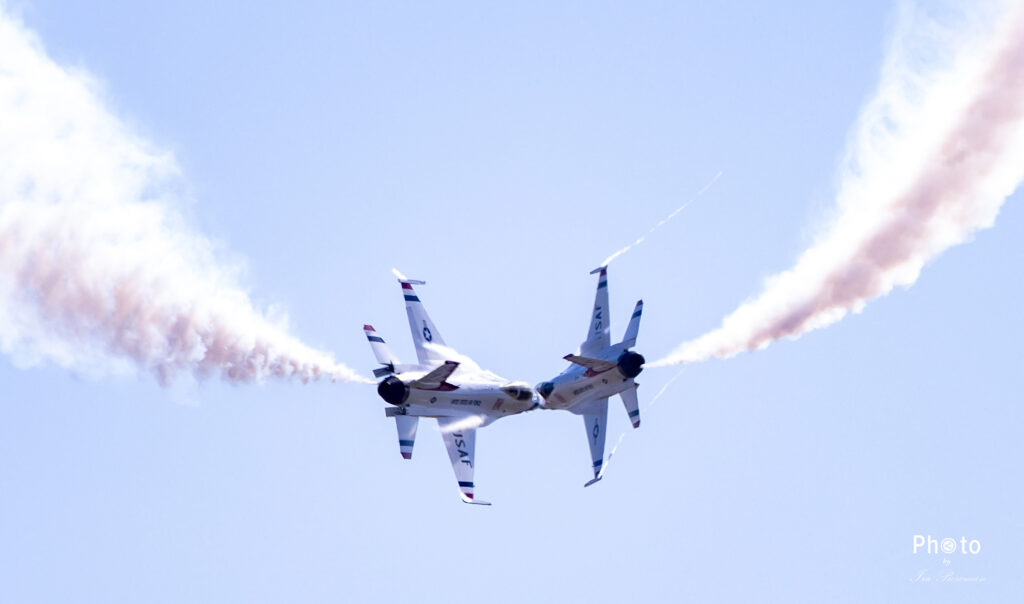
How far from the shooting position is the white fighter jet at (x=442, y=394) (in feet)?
150

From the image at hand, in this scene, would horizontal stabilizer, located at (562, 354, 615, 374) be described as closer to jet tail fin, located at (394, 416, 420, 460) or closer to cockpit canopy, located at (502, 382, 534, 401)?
cockpit canopy, located at (502, 382, 534, 401)

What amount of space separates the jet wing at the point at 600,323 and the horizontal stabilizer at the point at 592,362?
697mm

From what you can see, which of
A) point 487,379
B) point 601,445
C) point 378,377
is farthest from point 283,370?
point 601,445

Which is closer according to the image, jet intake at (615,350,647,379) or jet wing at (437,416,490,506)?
jet wing at (437,416,490,506)

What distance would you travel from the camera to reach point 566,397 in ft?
162

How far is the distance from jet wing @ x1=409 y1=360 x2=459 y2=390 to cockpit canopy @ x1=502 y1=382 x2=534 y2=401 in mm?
2440

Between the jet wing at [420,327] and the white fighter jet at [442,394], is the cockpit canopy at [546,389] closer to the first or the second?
the white fighter jet at [442,394]

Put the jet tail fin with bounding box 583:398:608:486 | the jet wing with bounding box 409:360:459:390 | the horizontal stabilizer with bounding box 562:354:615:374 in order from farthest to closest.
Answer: the jet tail fin with bounding box 583:398:608:486, the jet wing with bounding box 409:360:459:390, the horizontal stabilizer with bounding box 562:354:615:374

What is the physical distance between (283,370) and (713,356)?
42.3 ft

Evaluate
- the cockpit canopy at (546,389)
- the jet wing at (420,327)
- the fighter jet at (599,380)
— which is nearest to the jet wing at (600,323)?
the fighter jet at (599,380)

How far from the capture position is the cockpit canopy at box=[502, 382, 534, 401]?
48.2m

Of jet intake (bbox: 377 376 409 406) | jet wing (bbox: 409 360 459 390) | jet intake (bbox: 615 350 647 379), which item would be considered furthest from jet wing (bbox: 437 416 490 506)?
jet intake (bbox: 615 350 647 379)

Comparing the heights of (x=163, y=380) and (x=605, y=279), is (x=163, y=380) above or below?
below

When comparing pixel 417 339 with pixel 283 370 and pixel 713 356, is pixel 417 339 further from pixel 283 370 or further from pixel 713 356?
pixel 713 356
